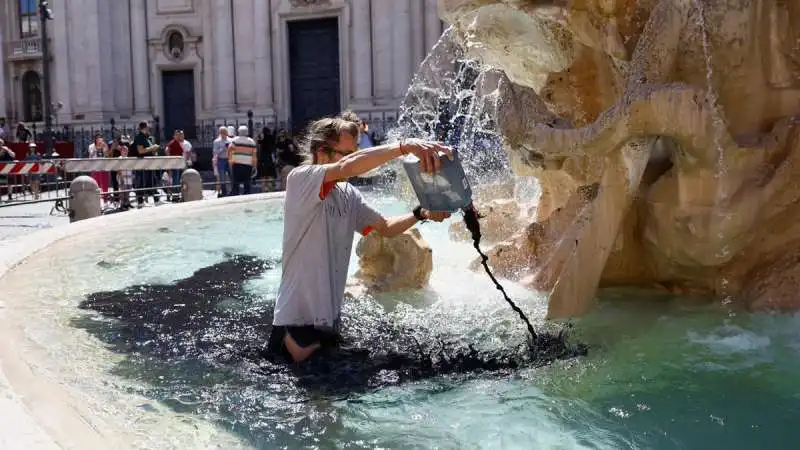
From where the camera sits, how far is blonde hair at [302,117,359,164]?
3518 mm

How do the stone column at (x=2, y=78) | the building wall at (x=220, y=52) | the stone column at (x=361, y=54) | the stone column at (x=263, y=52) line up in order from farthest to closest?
the stone column at (x=2, y=78) → the stone column at (x=263, y=52) → the stone column at (x=361, y=54) → the building wall at (x=220, y=52)

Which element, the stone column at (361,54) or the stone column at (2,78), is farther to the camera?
the stone column at (2,78)

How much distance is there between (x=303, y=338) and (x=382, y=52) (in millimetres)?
20334

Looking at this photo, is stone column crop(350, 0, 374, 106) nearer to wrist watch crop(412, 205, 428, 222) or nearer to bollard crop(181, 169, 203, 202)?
bollard crop(181, 169, 203, 202)

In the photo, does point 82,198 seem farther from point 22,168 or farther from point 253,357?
point 253,357

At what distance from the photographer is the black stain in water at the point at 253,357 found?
3240mm

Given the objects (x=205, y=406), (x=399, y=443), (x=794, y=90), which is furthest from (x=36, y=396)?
(x=794, y=90)

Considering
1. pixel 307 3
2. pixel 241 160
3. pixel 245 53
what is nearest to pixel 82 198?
pixel 241 160

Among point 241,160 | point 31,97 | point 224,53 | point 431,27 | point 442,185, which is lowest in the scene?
point 241,160

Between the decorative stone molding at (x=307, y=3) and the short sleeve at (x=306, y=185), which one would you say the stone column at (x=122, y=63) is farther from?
the short sleeve at (x=306, y=185)

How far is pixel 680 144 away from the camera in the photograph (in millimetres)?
4164

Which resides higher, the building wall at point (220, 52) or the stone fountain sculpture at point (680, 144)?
the building wall at point (220, 52)

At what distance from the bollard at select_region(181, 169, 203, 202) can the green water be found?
7.41 meters

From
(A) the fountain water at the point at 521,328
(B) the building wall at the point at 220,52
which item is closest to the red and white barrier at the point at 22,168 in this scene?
(A) the fountain water at the point at 521,328
